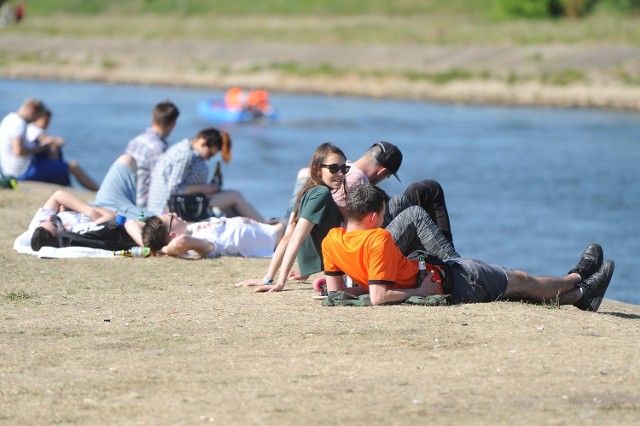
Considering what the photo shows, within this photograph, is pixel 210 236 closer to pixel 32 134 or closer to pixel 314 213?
pixel 314 213

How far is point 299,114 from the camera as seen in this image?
38906mm

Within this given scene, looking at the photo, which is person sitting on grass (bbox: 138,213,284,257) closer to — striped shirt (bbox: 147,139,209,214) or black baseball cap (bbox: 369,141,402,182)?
striped shirt (bbox: 147,139,209,214)

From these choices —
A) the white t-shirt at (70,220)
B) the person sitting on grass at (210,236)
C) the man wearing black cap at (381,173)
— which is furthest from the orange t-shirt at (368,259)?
the white t-shirt at (70,220)

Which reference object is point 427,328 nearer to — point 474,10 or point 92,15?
point 474,10

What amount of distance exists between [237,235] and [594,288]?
3513 millimetres

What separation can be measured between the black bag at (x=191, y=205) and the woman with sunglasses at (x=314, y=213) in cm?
280

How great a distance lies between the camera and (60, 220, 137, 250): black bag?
10445mm

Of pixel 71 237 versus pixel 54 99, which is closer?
pixel 71 237

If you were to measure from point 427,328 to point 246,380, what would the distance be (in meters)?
1.50

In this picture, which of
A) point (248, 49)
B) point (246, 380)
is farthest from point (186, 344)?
point (248, 49)

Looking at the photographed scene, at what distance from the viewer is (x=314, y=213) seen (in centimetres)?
835

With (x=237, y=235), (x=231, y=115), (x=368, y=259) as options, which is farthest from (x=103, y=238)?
(x=231, y=115)

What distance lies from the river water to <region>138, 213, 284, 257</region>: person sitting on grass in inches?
227

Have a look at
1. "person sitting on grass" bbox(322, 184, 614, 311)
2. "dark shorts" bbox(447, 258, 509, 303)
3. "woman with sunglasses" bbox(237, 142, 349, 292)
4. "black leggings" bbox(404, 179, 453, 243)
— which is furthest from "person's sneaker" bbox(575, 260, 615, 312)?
"woman with sunglasses" bbox(237, 142, 349, 292)
